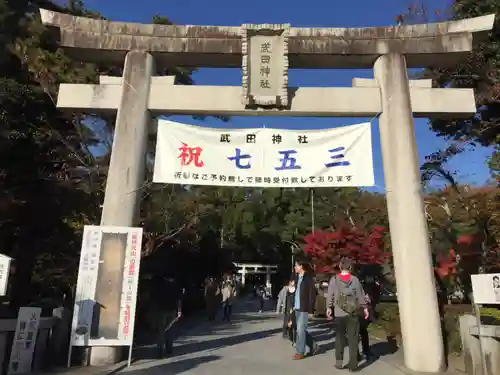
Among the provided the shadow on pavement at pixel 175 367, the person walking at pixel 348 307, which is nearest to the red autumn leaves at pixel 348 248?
the person walking at pixel 348 307

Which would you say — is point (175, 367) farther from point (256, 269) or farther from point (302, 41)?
point (256, 269)

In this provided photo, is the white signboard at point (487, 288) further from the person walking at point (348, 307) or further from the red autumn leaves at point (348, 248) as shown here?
the red autumn leaves at point (348, 248)

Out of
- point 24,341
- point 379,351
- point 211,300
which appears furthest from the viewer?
point 211,300

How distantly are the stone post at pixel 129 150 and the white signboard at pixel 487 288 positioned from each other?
569 cm

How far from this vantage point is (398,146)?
8406 mm

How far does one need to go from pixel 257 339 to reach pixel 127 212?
18.1 ft

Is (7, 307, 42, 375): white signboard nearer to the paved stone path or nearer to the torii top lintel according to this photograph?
the paved stone path

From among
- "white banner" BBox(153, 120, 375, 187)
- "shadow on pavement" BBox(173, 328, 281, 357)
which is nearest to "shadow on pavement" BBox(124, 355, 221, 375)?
"shadow on pavement" BBox(173, 328, 281, 357)

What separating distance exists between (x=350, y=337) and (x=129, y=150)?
16.9ft

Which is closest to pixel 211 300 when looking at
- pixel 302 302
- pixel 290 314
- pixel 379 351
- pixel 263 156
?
pixel 290 314

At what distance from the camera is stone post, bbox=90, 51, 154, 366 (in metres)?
8.12

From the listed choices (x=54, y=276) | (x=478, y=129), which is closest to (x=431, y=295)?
(x=478, y=129)

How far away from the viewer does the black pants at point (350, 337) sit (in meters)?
7.42

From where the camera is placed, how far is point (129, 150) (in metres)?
8.38
